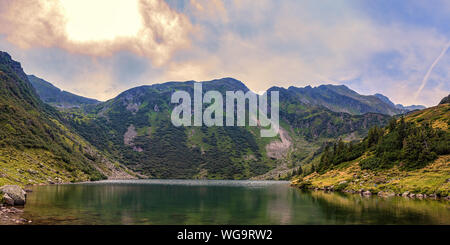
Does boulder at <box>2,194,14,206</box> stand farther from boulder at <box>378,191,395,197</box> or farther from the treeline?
the treeline

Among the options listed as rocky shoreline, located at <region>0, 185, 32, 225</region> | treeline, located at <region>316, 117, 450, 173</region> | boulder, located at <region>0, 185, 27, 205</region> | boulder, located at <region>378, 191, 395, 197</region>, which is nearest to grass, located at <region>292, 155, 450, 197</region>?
boulder, located at <region>378, 191, 395, 197</region>

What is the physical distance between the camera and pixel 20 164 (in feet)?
541

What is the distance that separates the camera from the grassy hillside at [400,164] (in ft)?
312

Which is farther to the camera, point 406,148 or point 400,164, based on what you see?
point 406,148

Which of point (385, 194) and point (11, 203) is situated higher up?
point (11, 203)

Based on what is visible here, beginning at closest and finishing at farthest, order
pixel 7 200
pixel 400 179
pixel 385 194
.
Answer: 1. pixel 7 200
2. pixel 385 194
3. pixel 400 179

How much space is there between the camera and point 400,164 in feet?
378

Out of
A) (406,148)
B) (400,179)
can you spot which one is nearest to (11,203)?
(400,179)

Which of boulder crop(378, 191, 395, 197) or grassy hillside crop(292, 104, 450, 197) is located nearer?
boulder crop(378, 191, 395, 197)

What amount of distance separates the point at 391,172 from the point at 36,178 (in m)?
163

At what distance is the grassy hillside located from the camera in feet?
312

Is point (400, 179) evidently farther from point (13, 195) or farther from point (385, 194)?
point (13, 195)
